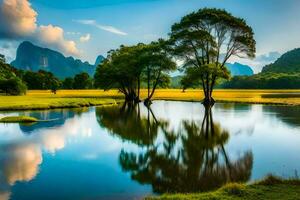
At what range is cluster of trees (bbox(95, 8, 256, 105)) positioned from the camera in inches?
2702

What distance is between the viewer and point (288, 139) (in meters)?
27.8

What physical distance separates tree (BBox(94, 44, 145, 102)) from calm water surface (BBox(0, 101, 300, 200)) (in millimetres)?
→ 49905

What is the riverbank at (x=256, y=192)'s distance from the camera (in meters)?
12.2

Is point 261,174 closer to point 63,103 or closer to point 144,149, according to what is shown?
point 144,149

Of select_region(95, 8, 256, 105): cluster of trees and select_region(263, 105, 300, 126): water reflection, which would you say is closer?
select_region(263, 105, 300, 126): water reflection

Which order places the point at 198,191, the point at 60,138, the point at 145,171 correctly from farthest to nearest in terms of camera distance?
the point at 60,138 < the point at 145,171 < the point at 198,191

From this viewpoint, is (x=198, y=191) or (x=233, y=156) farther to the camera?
(x=233, y=156)

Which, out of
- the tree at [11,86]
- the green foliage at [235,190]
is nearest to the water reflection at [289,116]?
the green foliage at [235,190]

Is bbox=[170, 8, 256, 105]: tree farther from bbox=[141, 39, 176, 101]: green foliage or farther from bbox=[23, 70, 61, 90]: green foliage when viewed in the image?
bbox=[23, 70, 61, 90]: green foliage

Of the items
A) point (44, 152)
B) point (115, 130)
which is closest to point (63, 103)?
point (115, 130)

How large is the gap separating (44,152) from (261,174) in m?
14.1

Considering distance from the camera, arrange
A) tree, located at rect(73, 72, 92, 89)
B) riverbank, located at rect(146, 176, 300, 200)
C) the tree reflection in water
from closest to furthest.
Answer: riverbank, located at rect(146, 176, 300, 200)
the tree reflection in water
tree, located at rect(73, 72, 92, 89)

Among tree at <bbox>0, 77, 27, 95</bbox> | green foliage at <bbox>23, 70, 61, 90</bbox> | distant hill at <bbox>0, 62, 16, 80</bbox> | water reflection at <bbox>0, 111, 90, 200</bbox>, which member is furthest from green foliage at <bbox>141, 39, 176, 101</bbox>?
green foliage at <bbox>23, 70, 61, 90</bbox>

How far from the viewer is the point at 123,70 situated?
279 ft
